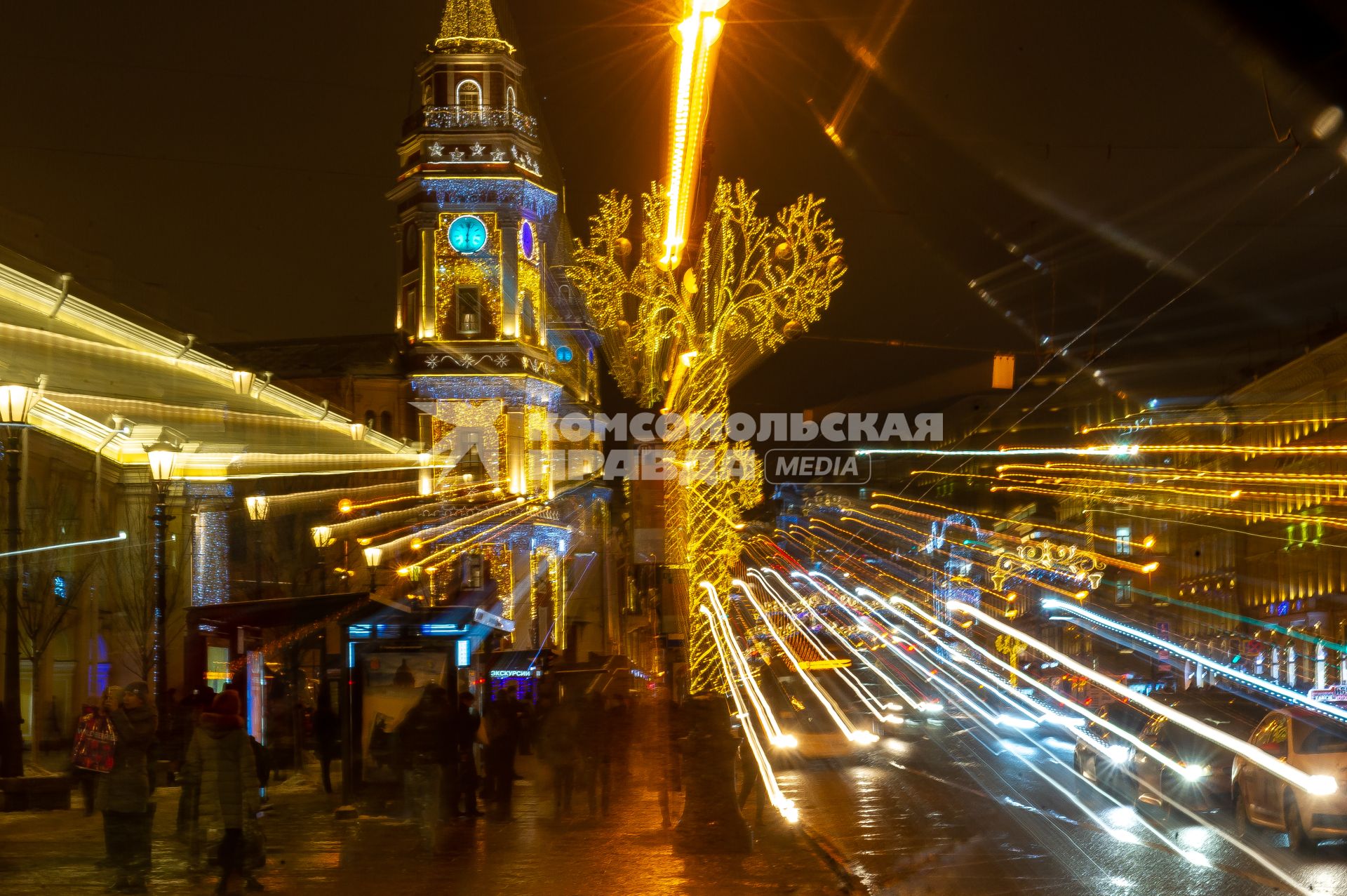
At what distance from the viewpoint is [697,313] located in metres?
21.2

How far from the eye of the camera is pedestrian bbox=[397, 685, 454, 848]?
1408cm

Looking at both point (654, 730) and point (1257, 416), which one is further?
point (1257, 416)

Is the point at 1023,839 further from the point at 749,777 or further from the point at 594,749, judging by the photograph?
the point at 594,749

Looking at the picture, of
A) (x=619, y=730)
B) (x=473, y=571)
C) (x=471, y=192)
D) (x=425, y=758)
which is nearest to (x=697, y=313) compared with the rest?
(x=619, y=730)

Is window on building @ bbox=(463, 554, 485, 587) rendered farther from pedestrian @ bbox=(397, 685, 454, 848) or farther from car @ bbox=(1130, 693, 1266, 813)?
pedestrian @ bbox=(397, 685, 454, 848)

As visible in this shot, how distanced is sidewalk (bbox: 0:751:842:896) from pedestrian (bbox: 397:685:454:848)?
35cm

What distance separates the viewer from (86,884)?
11.7 meters

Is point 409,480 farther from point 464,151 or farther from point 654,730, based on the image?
point 654,730

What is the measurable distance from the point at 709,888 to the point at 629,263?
1095 centimetres

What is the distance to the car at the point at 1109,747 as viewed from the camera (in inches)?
767

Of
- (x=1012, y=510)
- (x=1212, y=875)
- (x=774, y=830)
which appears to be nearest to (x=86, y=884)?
(x=774, y=830)

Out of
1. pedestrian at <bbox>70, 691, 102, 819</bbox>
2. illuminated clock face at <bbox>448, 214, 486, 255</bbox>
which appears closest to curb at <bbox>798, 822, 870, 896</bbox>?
pedestrian at <bbox>70, 691, 102, 819</bbox>

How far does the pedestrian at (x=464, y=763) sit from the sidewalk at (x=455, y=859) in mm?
299

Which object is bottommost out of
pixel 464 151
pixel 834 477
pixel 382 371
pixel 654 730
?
pixel 654 730
